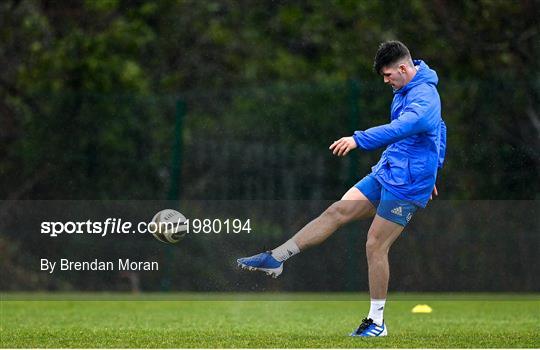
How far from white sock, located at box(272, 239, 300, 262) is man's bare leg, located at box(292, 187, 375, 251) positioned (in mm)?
62

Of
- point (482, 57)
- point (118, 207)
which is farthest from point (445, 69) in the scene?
point (118, 207)

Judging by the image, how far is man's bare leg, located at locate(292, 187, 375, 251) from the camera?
839 cm

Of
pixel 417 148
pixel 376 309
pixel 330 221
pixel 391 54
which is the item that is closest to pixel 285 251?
pixel 330 221

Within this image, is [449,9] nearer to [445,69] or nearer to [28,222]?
[445,69]

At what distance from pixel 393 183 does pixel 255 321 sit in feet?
8.40

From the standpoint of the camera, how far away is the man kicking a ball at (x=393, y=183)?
8.10 meters

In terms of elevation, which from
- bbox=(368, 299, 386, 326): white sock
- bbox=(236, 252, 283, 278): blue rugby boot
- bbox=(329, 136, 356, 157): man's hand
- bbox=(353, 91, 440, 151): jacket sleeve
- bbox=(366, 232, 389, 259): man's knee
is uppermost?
bbox=(353, 91, 440, 151): jacket sleeve

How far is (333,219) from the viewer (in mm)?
8445

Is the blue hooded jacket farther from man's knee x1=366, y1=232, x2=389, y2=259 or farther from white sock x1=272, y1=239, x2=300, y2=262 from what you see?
white sock x1=272, y1=239, x2=300, y2=262

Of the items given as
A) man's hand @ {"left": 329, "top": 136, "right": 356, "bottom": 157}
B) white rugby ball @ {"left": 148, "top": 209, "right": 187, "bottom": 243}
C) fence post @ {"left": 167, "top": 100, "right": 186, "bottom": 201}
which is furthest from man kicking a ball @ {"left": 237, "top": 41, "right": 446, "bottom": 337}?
fence post @ {"left": 167, "top": 100, "right": 186, "bottom": 201}

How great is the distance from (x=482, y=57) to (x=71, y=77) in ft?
21.1

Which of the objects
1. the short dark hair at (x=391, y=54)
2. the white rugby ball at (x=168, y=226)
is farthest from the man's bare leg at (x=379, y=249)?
the white rugby ball at (x=168, y=226)

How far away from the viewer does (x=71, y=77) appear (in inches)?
757

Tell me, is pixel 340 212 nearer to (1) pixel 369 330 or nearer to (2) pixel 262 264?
(2) pixel 262 264
